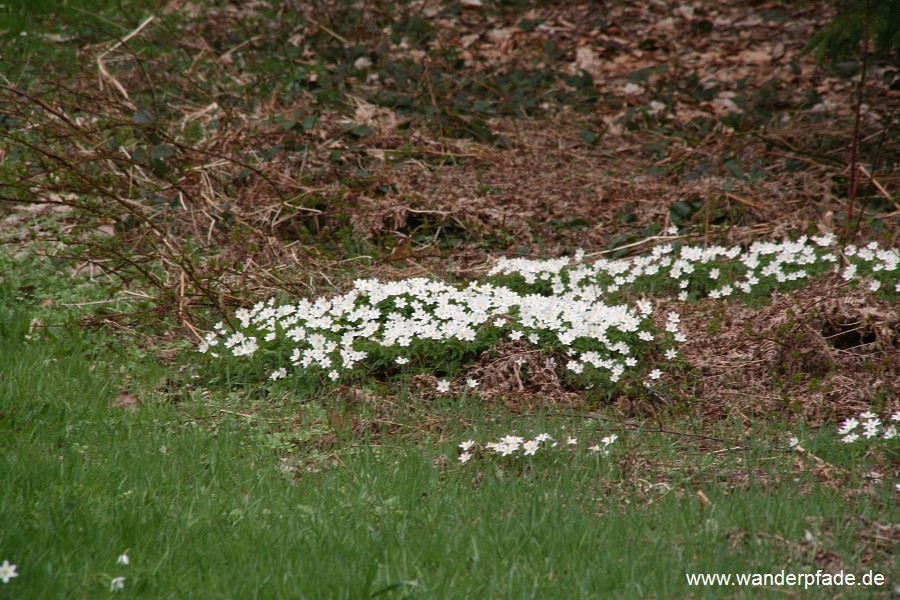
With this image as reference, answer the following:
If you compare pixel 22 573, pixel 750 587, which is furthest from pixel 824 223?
pixel 22 573

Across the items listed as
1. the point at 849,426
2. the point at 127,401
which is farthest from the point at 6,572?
the point at 849,426

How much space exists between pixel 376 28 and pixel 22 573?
26.9 feet

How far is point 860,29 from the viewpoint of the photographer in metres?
6.71

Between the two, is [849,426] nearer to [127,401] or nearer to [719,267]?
[719,267]

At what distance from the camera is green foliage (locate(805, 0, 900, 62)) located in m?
6.61

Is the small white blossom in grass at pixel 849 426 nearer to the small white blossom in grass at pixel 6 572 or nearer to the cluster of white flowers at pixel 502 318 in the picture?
the cluster of white flowers at pixel 502 318

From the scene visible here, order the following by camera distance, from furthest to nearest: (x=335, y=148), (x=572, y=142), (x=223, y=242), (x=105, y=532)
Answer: (x=572, y=142) < (x=335, y=148) < (x=223, y=242) < (x=105, y=532)

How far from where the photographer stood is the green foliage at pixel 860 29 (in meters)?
6.61

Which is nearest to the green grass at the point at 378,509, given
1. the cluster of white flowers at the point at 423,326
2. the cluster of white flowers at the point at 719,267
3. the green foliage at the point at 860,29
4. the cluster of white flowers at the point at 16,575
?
the cluster of white flowers at the point at 16,575

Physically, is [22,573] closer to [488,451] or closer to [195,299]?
[488,451]

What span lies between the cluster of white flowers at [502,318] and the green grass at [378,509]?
1.48ft

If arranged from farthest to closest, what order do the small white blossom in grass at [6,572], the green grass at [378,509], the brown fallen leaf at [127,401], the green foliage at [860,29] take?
the green foliage at [860,29] → the brown fallen leaf at [127,401] → the green grass at [378,509] → the small white blossom in grass at [6,572]

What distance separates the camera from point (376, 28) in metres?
10.0

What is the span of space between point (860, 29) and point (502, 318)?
404cm
